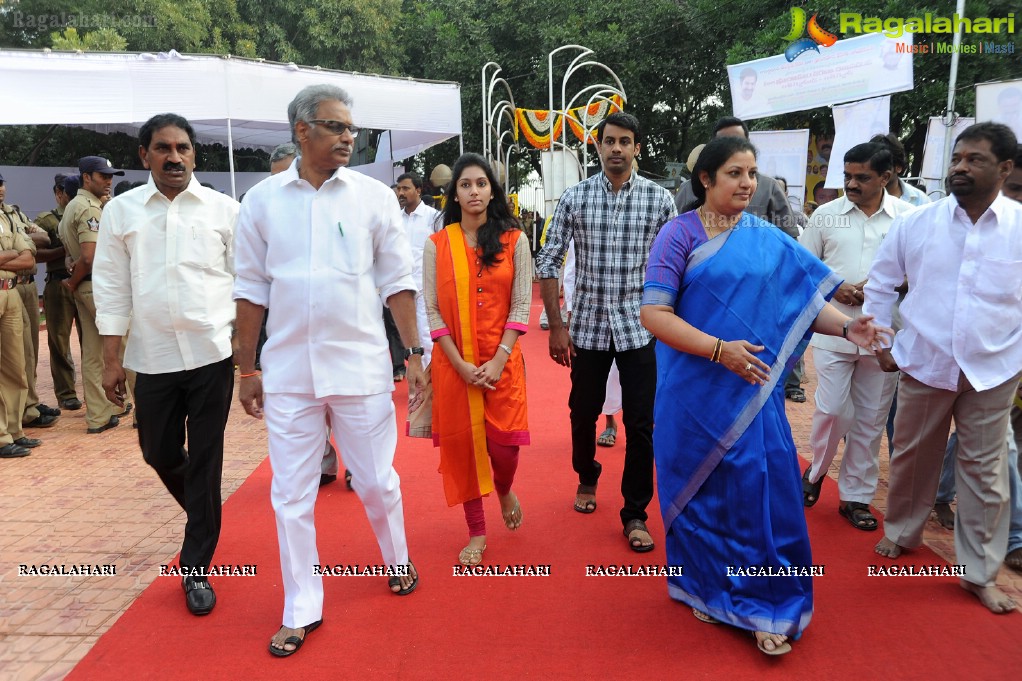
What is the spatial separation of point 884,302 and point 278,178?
2.77 meters

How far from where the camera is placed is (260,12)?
2044 cm

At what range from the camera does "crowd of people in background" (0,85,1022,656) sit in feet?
9.61

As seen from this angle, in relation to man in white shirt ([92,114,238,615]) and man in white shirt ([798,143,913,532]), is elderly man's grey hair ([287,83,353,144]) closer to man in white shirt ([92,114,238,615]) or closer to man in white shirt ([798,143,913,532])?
man in white shirt ([92,114,238,615])

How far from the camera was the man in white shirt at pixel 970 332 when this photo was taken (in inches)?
124

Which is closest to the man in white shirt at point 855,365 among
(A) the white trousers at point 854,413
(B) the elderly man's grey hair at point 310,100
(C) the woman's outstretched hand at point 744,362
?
(A) the white trousers at point 854,413

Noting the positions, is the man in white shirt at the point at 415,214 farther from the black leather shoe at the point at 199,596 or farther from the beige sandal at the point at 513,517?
the black leather shoe at the point at 199,596

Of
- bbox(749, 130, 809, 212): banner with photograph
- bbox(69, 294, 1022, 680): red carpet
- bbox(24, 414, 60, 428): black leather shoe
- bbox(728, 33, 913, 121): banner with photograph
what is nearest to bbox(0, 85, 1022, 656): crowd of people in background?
bbox(69, 294, 1022, 680): red carpet

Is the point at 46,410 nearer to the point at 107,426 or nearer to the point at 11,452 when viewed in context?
the point at 107,426

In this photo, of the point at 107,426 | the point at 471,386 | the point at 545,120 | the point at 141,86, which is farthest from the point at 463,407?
the point at 545,120

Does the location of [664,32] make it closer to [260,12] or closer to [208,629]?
[260,12]

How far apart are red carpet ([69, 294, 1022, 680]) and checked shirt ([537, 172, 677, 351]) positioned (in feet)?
3.48

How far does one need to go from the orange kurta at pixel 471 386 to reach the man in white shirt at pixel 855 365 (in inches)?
69.7

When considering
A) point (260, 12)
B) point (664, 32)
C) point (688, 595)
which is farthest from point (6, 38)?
point (688, 595)

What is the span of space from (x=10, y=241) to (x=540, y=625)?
17.8 ft
